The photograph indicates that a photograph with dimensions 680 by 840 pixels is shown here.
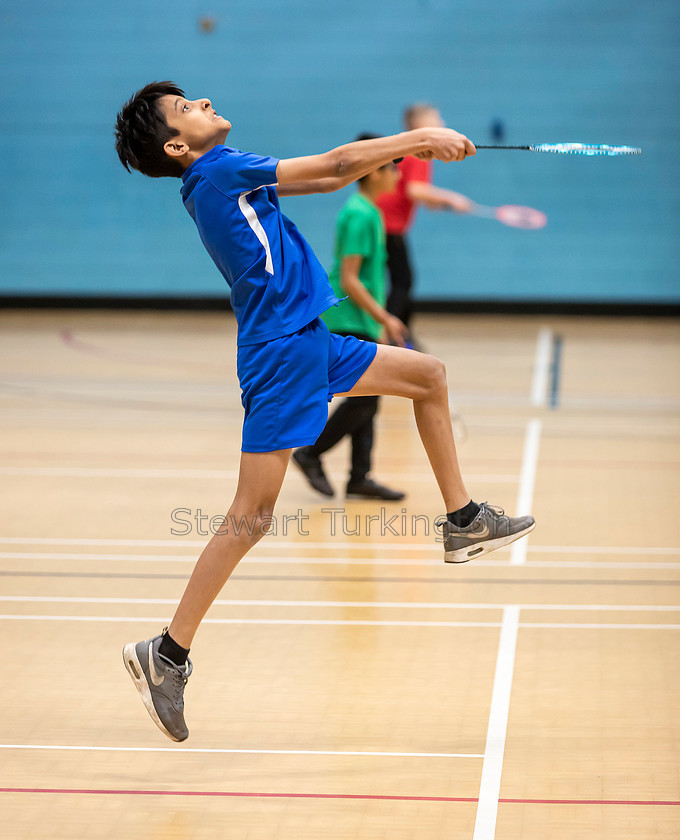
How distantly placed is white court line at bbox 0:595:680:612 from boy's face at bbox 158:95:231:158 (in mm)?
1967

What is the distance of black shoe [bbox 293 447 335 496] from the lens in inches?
232

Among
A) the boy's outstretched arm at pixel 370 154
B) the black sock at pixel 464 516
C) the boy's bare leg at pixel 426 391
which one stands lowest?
the black sock at pixel 464 516

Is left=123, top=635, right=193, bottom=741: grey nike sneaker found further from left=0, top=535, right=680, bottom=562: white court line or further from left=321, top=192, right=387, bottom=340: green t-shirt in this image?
left=321, top=192, right=387, bottom=340: green t-shirt

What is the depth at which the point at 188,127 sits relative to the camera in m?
3.04

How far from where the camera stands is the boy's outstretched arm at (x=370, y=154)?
291 centimetres

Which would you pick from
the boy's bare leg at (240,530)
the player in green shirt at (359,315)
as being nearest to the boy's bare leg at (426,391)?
the boy's bare leg at (240,530)

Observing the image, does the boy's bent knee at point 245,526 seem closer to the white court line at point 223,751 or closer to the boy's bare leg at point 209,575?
the boy's bare leg at point 209,575

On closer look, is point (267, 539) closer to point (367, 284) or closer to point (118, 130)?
point (367, 284)

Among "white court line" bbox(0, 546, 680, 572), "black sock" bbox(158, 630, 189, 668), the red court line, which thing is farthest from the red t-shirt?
the red court line

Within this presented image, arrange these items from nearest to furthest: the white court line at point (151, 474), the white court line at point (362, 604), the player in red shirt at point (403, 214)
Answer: the white court line at point (362, 604) → the white court line at point (151, 474) → the player in red shirt at point (403, 214)

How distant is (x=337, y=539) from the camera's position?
5.24 metres

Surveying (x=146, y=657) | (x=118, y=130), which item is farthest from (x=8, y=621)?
(x=118, y=130)

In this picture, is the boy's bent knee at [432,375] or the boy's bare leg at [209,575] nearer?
the boy's bare leg at [209,575]

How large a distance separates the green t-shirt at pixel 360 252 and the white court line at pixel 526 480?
1136 mm
